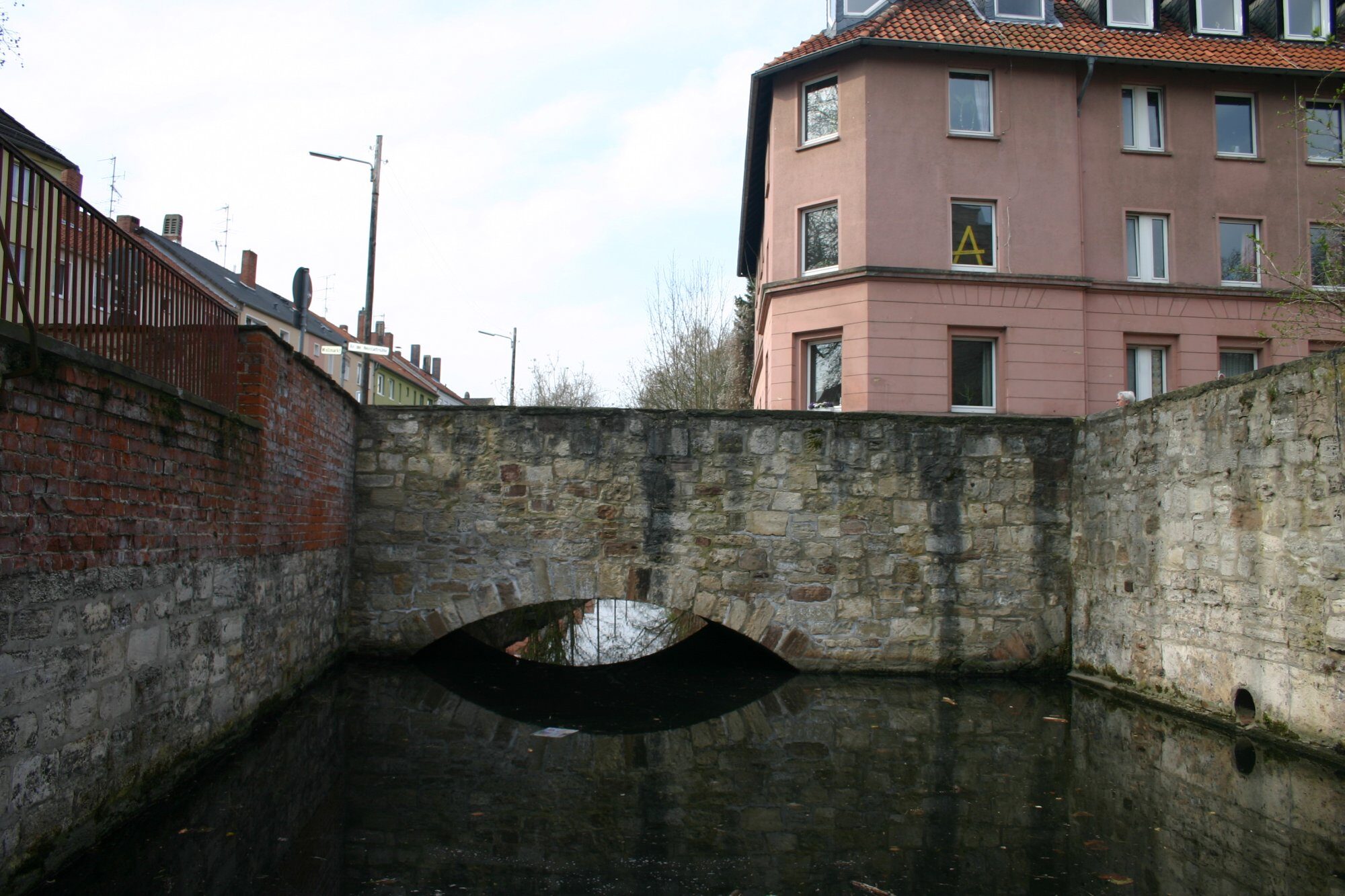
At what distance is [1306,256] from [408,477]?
16553mm

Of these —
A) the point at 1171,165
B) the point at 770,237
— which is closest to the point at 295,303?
the point at 770,237

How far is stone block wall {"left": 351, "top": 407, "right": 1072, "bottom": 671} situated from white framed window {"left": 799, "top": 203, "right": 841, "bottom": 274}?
808 centimetres

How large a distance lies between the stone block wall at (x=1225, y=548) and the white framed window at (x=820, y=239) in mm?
8446

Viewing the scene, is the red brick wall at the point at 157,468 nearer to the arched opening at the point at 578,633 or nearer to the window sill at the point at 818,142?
the arched opening at the point at 578,633

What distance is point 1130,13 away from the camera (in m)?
18.0

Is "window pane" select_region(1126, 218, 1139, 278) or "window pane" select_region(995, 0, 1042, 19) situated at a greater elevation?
"window pane" select_region(995, 0, 1042, 19)

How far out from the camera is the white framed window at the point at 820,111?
17.0m

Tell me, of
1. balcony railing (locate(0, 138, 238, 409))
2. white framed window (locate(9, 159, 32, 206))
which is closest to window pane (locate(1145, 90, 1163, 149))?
balcony railing (locate(0, 138, 238, 409))

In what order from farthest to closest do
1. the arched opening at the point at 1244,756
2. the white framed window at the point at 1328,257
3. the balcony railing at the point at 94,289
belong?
the white framed window at the point at 1328,257, the arched opening at the point at 1244,756, the balcony railing at the point at 94,289

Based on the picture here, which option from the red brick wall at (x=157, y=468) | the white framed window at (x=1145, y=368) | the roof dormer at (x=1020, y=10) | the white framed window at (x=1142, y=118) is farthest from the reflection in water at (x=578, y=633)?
the roof dormer at (x=1020, y=10)

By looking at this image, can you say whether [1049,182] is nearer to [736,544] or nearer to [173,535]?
[736,544]

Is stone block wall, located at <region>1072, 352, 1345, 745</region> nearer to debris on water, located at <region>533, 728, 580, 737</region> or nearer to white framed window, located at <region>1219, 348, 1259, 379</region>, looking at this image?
debris on water, located at <region>533, 728, 580, 737</region>

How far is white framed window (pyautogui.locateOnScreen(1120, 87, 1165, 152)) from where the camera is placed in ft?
56.1

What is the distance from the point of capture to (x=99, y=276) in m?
4.39
